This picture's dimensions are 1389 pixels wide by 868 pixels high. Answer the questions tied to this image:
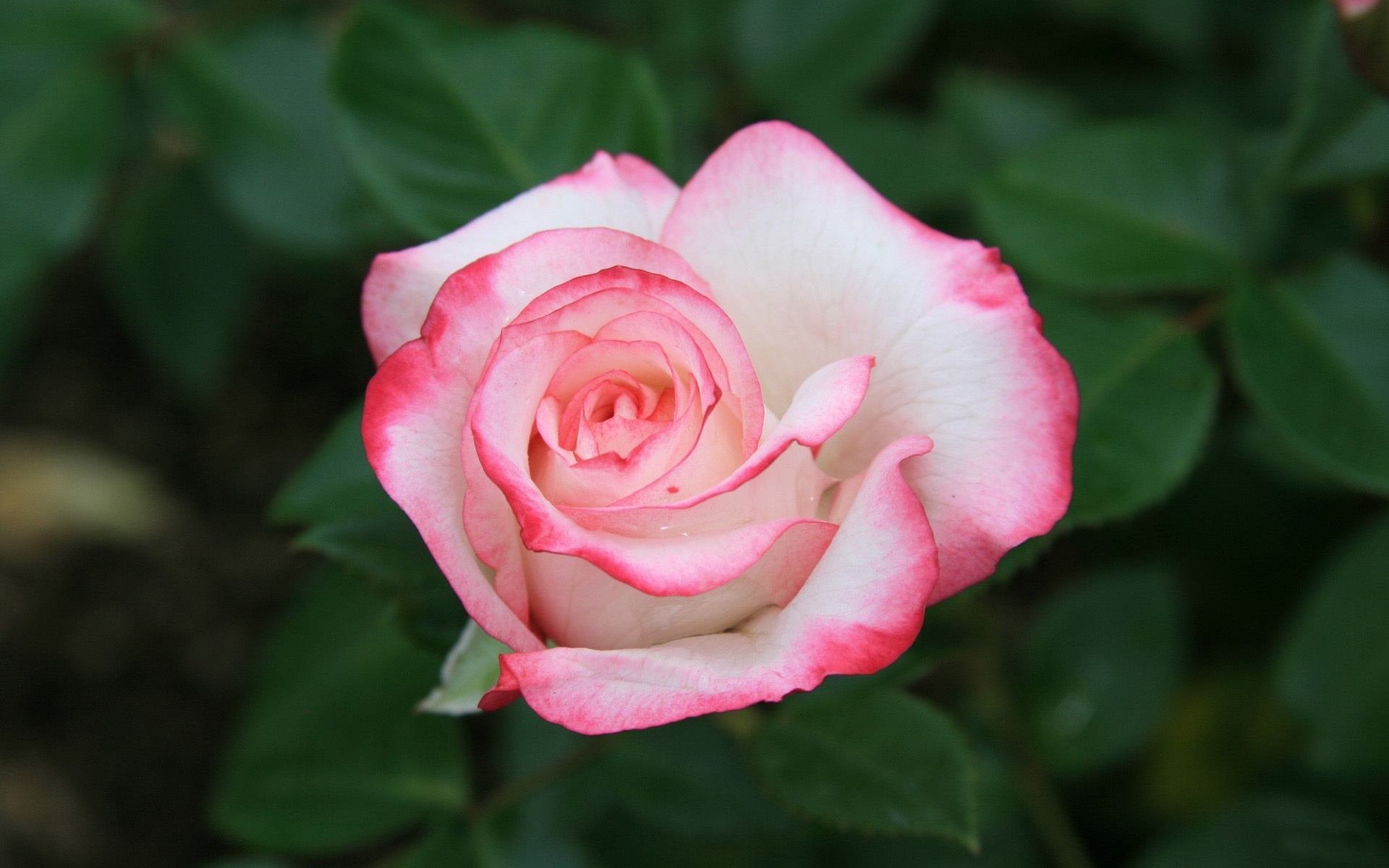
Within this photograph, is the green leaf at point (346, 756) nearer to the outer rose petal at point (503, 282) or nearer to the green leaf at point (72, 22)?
the outer rose petal at point (503, 282)

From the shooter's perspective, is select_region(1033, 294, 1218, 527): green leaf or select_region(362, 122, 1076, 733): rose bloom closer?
select_region(362, 122, 1076, 733): rose bloom

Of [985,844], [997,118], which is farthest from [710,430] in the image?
[997,118]

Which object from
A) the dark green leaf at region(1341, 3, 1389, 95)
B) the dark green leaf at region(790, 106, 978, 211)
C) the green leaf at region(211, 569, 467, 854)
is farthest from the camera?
the dark green leaf at region(790, 106, 978, 211)

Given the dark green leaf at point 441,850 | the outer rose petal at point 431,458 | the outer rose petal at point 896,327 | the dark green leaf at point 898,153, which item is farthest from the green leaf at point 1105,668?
the outer rose petal at point 431,458

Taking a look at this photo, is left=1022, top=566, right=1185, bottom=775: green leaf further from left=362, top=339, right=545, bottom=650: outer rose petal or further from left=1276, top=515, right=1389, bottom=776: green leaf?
left=362, top=339, right=545, bottom=650: outer rose petal

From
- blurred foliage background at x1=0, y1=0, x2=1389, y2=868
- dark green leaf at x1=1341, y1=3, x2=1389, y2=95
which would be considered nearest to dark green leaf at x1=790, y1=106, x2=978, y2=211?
blurred foliage background at x1=0, y1=0, x2=1389, y2=868

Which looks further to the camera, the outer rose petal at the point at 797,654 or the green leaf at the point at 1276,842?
the green leaf at the point at 1276,842
